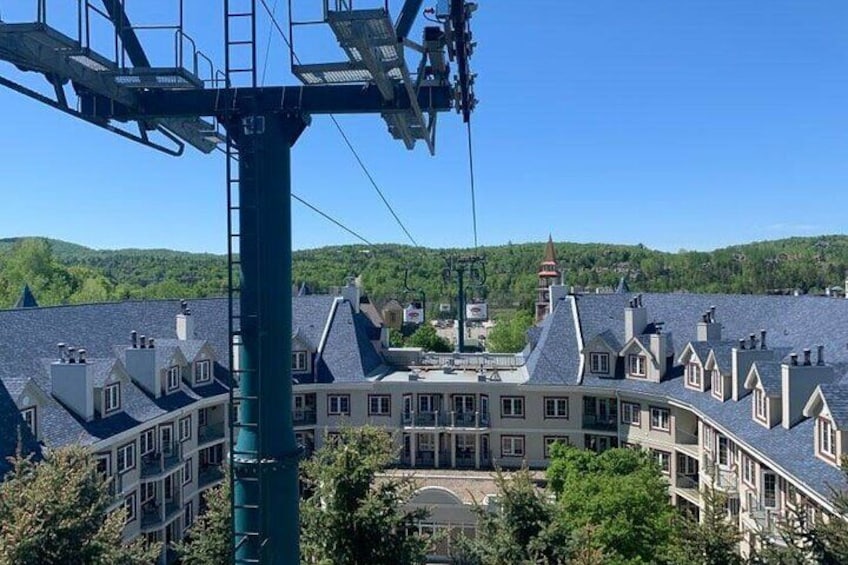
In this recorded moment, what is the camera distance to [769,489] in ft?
73.0

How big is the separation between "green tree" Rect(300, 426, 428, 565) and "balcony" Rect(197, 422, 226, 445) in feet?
52.7

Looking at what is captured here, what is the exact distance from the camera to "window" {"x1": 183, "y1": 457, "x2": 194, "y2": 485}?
28.9 metres

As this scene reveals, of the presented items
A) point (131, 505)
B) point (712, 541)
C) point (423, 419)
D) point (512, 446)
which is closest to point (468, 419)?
point (423, 419)

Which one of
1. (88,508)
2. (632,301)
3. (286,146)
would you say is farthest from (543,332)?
(286,146)

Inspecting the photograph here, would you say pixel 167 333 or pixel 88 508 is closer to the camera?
pixel 88 508

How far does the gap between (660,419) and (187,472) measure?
21416 mm

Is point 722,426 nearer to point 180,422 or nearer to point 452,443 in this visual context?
Answer: point 452,443

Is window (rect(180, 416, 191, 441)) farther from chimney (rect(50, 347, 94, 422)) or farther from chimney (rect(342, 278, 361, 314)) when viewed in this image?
chimney (rect(342, 278, 361, 314))

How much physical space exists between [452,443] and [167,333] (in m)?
15.4

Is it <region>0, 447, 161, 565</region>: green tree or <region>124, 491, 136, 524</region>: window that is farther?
<region>124, 491, 136, 524</region>: window

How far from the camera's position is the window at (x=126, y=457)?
24062mm

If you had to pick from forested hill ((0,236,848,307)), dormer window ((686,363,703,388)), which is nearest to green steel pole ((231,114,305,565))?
dormer window ((686,363,703,388))

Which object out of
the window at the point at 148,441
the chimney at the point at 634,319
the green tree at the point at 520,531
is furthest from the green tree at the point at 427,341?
the green tree at the point at 520,531

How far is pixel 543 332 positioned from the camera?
3822 centimetres
